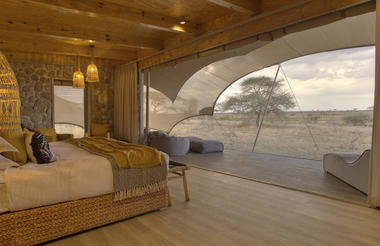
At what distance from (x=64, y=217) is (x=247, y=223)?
63.6 inches

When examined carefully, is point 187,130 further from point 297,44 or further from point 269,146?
point 297,44

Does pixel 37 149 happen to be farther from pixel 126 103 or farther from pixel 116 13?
pixel 126 103

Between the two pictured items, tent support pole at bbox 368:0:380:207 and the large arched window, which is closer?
tent support pole at bbox 368:0:380:207

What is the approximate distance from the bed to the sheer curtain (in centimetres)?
418

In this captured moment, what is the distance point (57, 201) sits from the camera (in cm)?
207

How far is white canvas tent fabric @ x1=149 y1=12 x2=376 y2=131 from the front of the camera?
479cm

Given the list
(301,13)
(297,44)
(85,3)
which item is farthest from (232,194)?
(297,44)

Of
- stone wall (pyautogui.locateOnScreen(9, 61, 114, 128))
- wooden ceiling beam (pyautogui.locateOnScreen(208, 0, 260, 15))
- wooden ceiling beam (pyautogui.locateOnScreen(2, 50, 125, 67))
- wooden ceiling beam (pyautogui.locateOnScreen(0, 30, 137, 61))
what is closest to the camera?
wooden ceiling beam (pyautogui.locateOnScreen(208, 0, 260, 15))

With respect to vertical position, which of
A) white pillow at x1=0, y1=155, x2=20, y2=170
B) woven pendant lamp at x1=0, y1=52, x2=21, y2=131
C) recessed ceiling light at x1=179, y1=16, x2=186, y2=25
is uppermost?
recessed ceiling light at x1=179, y1=16, x2=186, y2=25

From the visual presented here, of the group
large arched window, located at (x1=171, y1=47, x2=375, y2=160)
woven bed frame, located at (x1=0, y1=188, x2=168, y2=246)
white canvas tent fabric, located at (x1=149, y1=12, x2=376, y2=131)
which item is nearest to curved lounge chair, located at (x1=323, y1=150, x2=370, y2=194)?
white canvas tent fabric, located at (x1=149, y1=12, x2=376, y2=131)

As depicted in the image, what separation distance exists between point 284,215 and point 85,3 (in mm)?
3523

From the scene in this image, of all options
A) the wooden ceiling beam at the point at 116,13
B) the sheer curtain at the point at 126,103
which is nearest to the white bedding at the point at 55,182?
the wooden ceiling beam at the point at 116,13

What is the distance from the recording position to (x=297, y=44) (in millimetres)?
5609

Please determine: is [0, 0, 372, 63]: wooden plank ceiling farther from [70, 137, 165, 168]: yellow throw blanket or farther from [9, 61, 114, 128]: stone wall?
[70, 137, 165, 168]: yellow throw blanket
